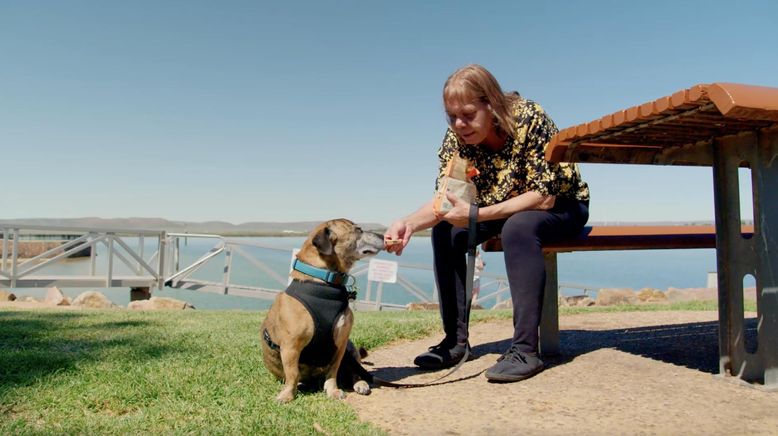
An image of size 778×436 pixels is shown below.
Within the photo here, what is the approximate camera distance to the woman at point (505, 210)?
3.12 m

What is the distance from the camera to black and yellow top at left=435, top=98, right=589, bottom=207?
328 centimetres

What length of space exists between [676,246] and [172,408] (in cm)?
325

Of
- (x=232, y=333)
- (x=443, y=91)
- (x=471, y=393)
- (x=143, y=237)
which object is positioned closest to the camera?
(x=471, y=393)

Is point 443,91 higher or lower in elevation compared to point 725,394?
higher

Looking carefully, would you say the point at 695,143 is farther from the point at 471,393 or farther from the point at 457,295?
the point at 471,393

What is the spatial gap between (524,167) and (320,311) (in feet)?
4.84

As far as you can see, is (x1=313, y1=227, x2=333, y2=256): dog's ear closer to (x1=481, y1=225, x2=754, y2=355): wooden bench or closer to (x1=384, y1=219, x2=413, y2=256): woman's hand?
(x1=384, y1=219, x2=413, y2=256): woman's hand

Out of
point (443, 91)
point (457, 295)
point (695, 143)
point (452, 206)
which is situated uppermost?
point (443, 91)

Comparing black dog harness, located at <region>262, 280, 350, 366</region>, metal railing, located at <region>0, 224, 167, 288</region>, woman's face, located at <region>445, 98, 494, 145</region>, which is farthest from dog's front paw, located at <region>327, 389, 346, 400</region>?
metal railing, located at <region>0, 224, 167, 288</region>

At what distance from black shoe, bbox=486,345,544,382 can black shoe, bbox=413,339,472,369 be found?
0.46 metres

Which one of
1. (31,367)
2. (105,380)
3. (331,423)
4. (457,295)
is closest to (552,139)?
(457,295)

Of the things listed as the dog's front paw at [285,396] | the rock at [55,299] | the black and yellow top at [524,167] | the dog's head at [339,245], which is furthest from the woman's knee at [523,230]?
the rock at [55,299]

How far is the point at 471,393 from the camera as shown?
2.85 meters

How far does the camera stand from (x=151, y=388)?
9.44ft
